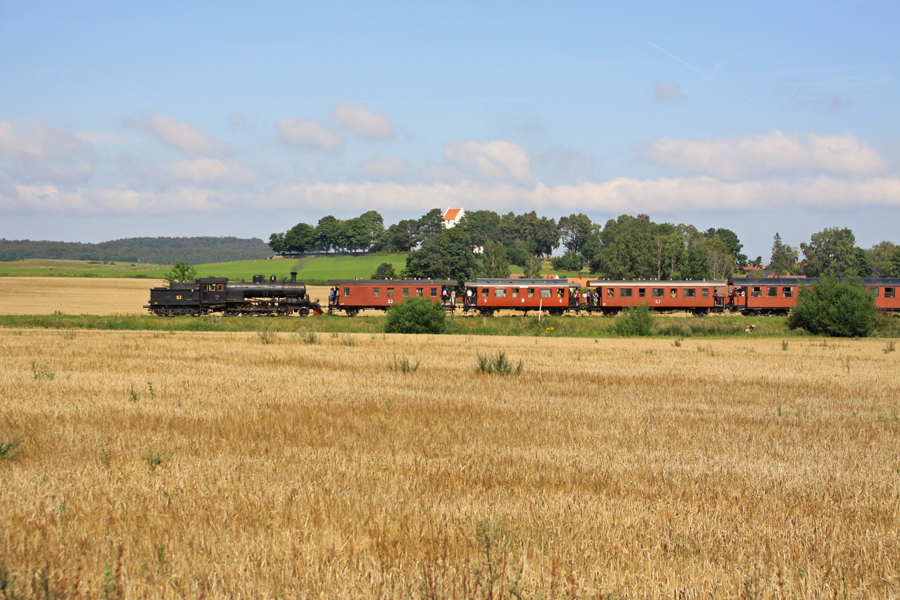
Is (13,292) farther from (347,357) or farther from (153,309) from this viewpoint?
(347,357)

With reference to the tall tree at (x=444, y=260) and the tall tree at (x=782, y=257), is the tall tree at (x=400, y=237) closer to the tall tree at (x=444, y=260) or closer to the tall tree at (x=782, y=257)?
the tall tree at (x=444, y=260)

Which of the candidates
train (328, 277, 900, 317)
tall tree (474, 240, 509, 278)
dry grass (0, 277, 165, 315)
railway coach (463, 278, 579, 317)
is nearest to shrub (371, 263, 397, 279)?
tall tree (474, 240, 509, 278)

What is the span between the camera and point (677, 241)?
398 ft

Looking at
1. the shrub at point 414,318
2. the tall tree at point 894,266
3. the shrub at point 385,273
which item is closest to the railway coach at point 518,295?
the shrub at point 414,318

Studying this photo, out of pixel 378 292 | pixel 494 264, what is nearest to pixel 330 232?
pixel 494 264

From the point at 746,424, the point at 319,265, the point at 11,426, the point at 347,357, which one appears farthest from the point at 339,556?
the point at 319,265

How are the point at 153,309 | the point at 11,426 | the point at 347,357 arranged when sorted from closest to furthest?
the point at 11,426 → the point at 347,357 → the point at 153,309

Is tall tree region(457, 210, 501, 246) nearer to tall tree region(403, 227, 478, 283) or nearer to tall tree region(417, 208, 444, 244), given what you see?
tall tree region(417, 208, 444, 244)

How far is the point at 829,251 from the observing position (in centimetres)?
15288

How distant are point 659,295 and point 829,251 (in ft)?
387

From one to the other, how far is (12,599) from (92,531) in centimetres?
131

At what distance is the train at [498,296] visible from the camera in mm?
53656

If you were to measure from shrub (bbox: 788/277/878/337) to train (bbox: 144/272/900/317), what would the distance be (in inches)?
345

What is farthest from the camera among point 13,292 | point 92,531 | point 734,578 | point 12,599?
point 13,292
